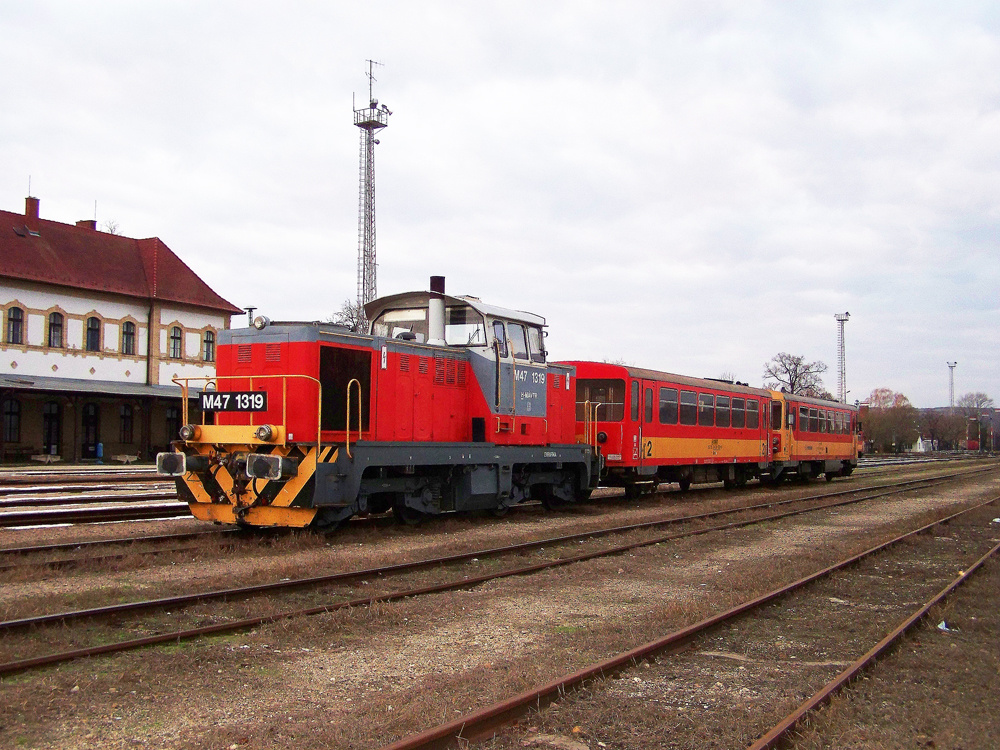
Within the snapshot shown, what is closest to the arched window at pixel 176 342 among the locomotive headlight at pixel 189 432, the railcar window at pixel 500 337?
the railcar window at pixel 500 337

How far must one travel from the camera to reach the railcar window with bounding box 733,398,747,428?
22.4 m

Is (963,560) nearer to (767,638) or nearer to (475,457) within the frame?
(767,638)

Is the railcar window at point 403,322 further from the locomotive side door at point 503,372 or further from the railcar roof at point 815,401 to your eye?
the railcar roof at point 815,401

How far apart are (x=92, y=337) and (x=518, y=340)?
2901cm

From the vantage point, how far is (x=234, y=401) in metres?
11.0

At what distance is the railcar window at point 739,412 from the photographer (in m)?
22.4

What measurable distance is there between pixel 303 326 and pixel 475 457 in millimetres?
3413

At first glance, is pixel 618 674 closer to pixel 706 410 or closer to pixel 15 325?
pixel 706 410

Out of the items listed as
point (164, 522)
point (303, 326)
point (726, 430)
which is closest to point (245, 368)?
point (303, 326)

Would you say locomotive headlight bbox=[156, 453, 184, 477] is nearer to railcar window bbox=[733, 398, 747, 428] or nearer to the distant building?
railcar window bbox=[733, 398, 747, 428]

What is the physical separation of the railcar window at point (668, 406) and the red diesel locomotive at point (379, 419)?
4.09 meters

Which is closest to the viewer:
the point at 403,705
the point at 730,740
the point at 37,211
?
the point at 730,740

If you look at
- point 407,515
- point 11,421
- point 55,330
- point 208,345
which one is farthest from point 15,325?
point 407,515

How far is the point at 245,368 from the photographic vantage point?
1148cm
